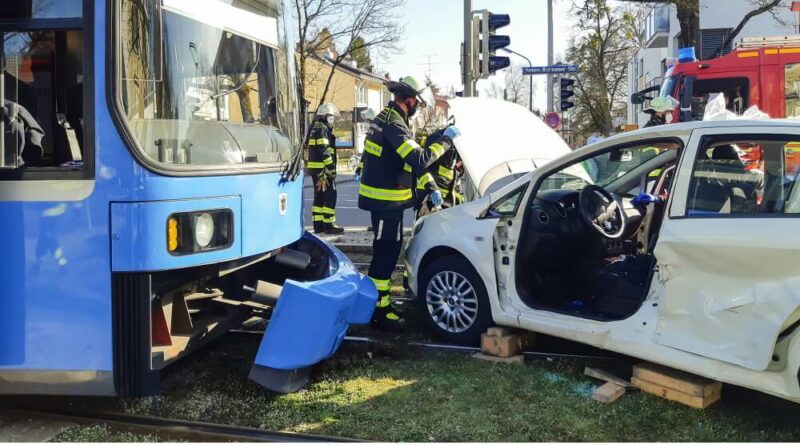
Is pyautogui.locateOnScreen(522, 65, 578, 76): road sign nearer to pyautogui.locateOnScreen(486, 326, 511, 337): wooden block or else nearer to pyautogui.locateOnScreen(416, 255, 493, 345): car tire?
pyautogui.locateOnScreen(416, 255, 493, 345): car tire

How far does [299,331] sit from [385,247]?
195cm

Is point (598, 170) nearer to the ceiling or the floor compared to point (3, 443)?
nearer to the ceiling

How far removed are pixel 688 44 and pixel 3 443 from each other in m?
16.4

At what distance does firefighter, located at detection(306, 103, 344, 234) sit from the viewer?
35.5 ft

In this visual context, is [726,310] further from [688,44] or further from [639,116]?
[639,116]

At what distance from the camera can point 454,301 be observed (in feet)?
17.5

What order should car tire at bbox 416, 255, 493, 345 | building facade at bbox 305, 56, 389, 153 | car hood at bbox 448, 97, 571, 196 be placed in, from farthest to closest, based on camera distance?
building facade at bbox 305, 56, 389, 153 → car hood at bbox 448, 97, 571, 196 → car tire at bbox 416, 255, 493, 345

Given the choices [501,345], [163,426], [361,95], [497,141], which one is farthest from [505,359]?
[361,95]

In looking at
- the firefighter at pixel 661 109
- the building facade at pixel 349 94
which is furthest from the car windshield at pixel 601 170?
the building facade at pixel 349 94

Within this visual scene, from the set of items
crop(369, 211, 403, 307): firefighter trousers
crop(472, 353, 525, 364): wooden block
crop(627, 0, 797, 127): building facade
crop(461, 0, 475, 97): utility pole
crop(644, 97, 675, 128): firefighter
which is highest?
crop(627, 0, 797, 127): building facade

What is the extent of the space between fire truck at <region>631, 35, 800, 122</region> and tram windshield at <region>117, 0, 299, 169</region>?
668 cm

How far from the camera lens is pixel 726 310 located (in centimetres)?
363

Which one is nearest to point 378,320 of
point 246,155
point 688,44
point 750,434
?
point 246,155

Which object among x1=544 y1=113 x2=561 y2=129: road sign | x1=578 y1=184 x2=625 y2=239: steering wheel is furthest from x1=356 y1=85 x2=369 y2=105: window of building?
x1=578 y1=184 x2=625 y2=239: steering wheel
